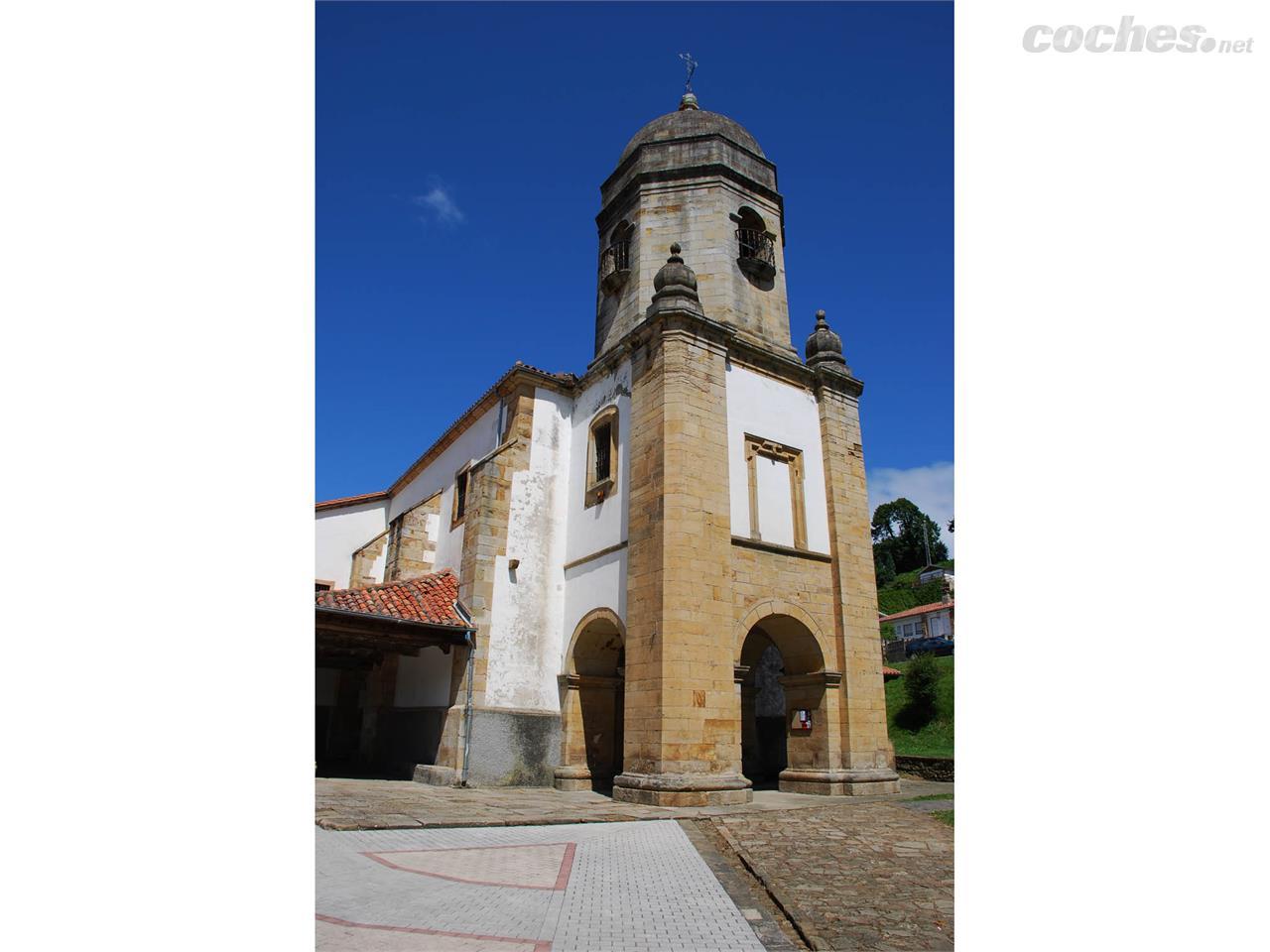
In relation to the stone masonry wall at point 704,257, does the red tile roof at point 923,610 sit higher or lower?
lower

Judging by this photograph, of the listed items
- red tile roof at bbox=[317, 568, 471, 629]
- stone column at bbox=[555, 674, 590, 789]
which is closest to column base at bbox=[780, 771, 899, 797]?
stone column at bbox=[555, 674, 590, 789]

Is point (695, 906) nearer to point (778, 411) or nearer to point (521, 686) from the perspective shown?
point (521, 686)

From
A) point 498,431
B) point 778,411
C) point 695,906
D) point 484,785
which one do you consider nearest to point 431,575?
point 498,431

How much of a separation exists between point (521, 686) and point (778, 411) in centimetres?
707

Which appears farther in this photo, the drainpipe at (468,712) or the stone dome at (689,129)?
the stone dome at (689,129)

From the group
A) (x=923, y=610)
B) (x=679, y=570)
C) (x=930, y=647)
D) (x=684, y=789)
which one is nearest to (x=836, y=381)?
(x=679, y=570)

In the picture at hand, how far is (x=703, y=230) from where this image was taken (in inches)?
615

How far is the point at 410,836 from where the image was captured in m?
7.20

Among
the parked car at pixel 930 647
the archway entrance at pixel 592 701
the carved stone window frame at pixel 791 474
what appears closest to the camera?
the carved stone window frame at pixel 791 474

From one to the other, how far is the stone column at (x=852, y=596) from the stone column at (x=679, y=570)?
2552mm

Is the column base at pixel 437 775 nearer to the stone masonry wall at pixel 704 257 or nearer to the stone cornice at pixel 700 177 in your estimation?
the stone masonry wall at pixel 704 257

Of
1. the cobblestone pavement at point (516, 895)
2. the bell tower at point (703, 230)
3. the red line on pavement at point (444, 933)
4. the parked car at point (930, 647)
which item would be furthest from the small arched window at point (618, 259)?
the parked car at point (930, 647)

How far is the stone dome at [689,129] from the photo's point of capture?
55.3 ft

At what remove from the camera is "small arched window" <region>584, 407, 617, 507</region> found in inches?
556
